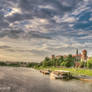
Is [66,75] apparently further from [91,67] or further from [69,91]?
[91,67]

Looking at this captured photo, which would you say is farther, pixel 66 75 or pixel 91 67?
pixel 91 67

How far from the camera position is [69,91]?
144ft

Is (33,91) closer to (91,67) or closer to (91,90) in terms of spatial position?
(91,90)

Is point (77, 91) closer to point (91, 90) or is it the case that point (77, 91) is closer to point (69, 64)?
point (91, 90)

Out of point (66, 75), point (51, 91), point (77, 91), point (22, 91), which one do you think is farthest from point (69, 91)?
point (66, 75)

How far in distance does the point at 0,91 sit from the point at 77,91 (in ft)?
71.4

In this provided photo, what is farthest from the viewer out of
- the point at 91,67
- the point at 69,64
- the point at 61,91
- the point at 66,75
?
the point at 69,64

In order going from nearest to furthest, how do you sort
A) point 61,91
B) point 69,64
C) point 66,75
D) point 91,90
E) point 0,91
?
point 0,91 < point 61,91 < point 91,90 < point 66,75 < point 69,64

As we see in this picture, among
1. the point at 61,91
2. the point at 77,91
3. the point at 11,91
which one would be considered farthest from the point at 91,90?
the point at 11,91

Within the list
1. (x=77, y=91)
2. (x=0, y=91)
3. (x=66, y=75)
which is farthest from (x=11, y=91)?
(x=66, y=75)

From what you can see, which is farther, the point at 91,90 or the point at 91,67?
the point at 91,67

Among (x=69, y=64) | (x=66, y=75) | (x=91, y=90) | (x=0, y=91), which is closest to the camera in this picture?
(x=0, y=91)

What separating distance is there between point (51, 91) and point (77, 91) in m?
7.77

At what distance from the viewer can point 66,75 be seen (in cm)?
8031
